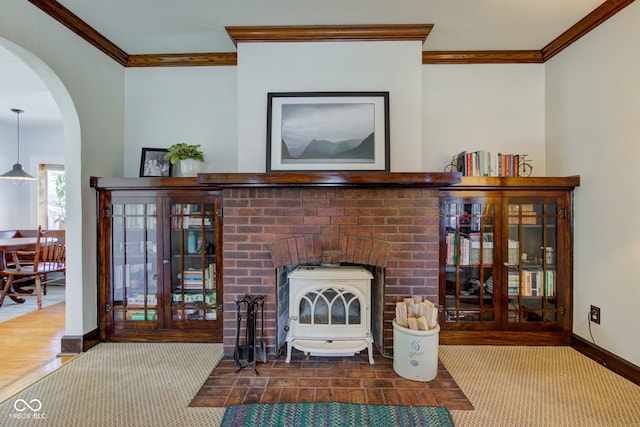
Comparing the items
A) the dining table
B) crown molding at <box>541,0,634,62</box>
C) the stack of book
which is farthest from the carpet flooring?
crown molding at <box>541,0,634,62</box>

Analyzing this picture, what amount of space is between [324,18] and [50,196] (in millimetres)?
5512

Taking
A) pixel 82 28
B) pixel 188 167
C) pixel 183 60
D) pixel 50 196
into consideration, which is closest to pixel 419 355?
pixel 188 167

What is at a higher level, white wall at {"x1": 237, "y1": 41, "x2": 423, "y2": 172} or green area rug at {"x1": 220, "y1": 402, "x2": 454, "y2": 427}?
white wall at {"x1": 237, "y1": 41, "x2": 423, "y2": 172}

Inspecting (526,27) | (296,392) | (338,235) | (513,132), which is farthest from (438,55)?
(296,392)

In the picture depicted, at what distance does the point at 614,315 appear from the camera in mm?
2150

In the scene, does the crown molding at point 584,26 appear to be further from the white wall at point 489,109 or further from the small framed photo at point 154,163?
the small framed photo at point 154,163

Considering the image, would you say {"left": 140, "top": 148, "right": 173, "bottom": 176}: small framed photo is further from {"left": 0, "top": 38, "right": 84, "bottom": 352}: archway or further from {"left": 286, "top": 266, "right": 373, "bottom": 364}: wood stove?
{"left": 286, "top": 266, "right": 373, "bottom": 364}: wood stove

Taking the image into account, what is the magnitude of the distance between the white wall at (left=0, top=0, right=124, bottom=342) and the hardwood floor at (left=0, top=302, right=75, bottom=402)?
26 cm

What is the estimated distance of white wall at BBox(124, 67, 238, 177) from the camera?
9.38ft

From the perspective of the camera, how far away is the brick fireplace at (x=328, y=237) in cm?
229

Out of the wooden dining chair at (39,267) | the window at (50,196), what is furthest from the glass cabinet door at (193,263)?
the window at (50,196)

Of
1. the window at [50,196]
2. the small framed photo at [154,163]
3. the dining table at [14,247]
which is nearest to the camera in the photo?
the small framed photo at [154,163]

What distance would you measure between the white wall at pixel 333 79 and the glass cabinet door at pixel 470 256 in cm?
59

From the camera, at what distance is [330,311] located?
7.39 feet
